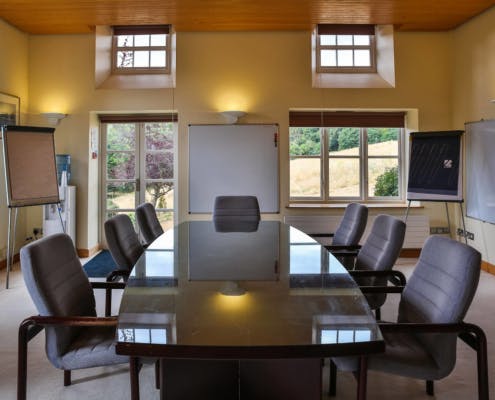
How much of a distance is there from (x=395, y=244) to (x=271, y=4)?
11.3ft

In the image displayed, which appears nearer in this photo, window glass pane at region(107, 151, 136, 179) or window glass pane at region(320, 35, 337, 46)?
window glass pane at region(320, 35, 337, 46)

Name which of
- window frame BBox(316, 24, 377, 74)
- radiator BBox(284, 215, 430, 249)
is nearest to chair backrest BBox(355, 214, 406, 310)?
radiator BBox(284, 215, 430, 249)

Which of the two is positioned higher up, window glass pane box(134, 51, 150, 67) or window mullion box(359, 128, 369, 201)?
window glass pane box(134, 51, 150, 67)

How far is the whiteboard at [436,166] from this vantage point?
4461 millimetres

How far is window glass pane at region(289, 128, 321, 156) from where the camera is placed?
5.59m

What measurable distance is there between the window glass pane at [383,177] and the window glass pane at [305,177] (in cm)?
81

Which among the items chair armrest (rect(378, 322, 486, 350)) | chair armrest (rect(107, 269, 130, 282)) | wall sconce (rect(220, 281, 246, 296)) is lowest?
chair armrest (rect(378, 322, 486, 350))

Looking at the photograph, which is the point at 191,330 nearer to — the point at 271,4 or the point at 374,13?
the point at 271,4

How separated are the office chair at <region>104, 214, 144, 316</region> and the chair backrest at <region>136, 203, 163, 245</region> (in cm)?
51

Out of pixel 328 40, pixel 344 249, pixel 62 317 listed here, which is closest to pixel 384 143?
pixel 328 40

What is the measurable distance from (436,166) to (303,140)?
1.88 m

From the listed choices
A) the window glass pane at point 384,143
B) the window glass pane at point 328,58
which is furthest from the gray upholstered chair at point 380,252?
the window glass pane at point 328,58

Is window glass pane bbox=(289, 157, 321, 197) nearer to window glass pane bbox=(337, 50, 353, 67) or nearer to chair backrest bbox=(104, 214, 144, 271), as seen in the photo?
window glass pane bbox=(337, 50, 353, 67)

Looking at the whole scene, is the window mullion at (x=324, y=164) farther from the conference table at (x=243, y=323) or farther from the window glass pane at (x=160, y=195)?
the conference table at (x=243, y=323)
